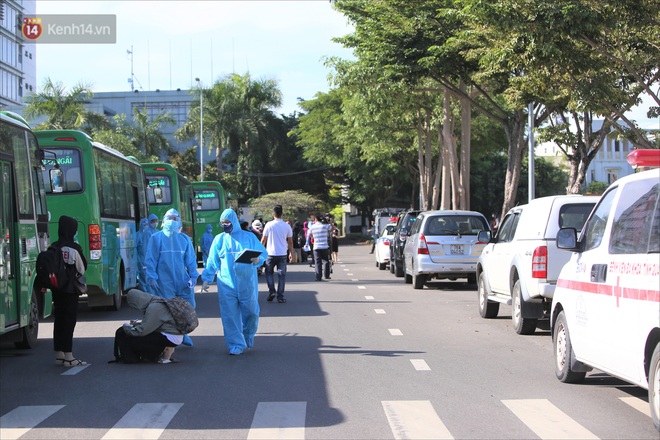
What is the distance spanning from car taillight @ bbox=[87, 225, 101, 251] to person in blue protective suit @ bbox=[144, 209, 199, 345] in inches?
150

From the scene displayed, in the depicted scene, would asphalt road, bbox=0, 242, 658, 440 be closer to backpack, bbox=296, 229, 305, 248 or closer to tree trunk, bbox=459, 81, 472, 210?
tree trunk, bbox=459, 81, 472, 210

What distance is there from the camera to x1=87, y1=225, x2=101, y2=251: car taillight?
575 inches

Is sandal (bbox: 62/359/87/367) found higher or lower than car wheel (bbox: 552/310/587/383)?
lower

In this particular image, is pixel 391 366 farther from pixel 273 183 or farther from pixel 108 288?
pixel 273 183

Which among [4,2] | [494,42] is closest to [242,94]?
[4,2]

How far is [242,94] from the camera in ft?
219

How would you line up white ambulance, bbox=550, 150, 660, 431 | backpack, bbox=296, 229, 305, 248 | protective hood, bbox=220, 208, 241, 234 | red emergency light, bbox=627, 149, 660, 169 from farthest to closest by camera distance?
backpack, bbox=296, 229, 305, 248 < protective hood, bbox=220, 208, 241, 234 < red emergency light, bbox=627, 149, 660, 169 < white ambulance, bbox=550, 150, 660, 431

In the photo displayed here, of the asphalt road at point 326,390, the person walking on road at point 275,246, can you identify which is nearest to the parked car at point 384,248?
the person walking on road at point 275,246

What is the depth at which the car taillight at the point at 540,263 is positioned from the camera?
11.3 metres

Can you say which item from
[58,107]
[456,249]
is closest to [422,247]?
[456,249]

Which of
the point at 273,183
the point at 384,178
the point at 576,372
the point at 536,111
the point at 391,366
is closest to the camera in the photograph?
the point at 576,372

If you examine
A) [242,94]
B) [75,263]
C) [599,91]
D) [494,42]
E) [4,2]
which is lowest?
[75,263]

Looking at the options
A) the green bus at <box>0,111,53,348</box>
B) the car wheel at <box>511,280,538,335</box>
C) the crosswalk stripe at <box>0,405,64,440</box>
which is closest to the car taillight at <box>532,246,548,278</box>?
the car wheel at <box>511,280,538,335</box>

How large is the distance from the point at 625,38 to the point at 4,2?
56.5m
